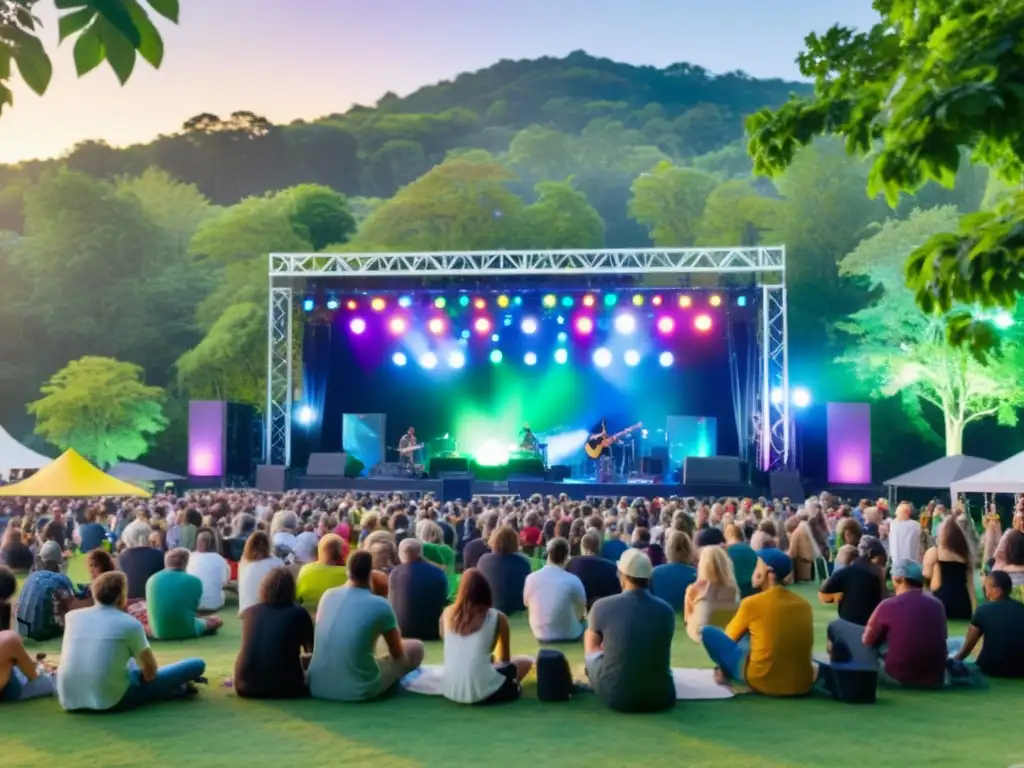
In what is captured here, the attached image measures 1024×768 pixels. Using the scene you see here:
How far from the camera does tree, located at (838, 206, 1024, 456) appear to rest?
108 ft

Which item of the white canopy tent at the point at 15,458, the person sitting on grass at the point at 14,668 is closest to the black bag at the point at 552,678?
the person sitting on grass at the point at 14,668

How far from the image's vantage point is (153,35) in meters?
2.36

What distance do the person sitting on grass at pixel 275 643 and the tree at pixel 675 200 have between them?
173 ft

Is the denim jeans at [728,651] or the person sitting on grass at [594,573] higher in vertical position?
the person sitting on grass at [594,573]

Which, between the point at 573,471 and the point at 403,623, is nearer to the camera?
the point at 403,623

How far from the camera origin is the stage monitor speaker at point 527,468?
91.7ft

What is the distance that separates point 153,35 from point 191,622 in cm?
828

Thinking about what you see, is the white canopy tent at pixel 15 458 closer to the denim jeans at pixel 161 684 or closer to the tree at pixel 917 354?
the tree at pixel 917 354

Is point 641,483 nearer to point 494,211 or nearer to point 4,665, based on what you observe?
point 4,665

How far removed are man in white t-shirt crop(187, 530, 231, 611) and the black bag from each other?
16.9 ft

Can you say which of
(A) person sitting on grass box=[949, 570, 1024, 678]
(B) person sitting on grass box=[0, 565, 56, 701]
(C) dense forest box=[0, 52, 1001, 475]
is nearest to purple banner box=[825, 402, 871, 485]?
(C) dense forest box=[0, 52, 1001, 475]

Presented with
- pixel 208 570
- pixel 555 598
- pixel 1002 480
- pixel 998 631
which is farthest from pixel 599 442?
pixel 998 631

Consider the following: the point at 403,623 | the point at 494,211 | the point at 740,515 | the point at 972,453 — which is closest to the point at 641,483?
the point at 740,515

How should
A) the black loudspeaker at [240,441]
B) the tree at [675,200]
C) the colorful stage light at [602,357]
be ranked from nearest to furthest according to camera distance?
the colorful stage light at [602,357], the black loudspeaker at [240,441], the tree at [675,200]
